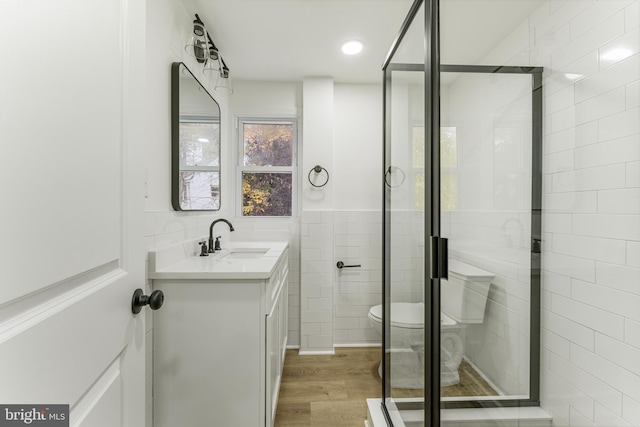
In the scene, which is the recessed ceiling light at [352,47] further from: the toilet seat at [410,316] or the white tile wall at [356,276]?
the toilet seat at [410,316]

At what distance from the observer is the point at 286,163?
113 inches

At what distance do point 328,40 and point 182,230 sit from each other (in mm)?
1671

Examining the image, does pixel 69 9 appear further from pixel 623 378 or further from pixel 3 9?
pixel 623 378

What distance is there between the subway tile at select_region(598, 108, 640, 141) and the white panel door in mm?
1545

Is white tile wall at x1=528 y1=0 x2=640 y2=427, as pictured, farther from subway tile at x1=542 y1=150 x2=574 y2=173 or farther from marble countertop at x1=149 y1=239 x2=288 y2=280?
marble countertop at x1=149 y1=239 x2=288 y2=280

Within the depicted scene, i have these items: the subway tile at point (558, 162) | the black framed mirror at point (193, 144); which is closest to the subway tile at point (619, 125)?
the subway tile at point (558, 162)

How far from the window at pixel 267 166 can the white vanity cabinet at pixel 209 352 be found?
150 cm

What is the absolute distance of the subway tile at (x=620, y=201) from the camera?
1.00 metres

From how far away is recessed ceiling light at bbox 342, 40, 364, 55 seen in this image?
2.14 meters

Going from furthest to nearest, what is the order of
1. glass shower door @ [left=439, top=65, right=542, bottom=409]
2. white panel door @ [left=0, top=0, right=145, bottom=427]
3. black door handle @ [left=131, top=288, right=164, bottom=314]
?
glass shower door @ [left=439, top=65, right=542, bottom=409] → black door handle @ [left=131, top=288, right=164, bottom=314] → white panel door @ [left=0, top=0, right=145, bottom=427]

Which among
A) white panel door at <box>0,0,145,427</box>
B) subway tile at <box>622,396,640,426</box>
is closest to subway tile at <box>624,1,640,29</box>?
subway tile at <box>622,396,640,426</box>

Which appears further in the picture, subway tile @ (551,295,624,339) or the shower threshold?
the shower threshold

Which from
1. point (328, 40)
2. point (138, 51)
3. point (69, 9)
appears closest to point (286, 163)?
point (328, 40)

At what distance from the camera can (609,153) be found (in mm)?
1050
